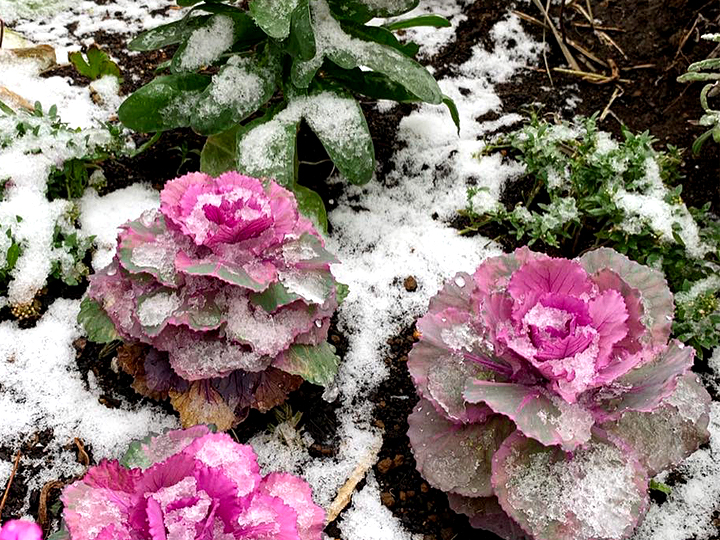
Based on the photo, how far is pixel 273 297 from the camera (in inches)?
61.8

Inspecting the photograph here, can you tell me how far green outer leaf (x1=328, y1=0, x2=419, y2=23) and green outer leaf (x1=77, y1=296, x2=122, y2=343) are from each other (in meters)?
1.00

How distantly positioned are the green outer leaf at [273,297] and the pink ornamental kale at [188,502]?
313 mm

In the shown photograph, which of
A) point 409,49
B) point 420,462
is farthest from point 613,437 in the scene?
point 409,49

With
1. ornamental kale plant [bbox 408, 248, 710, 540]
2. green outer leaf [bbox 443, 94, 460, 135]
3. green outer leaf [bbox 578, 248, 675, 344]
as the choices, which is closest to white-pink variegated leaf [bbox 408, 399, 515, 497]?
ornamental kale plant [bbox 408, 248, 710, 540]

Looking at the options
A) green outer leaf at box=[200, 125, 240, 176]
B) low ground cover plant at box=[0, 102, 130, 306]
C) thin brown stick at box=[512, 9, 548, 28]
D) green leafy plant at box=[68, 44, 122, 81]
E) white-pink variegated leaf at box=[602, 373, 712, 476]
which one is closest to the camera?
white-pink variegated leaf at box=[602, 373, 712, 476]

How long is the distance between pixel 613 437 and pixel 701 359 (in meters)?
0.50

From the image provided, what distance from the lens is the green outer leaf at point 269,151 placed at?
1953 mm

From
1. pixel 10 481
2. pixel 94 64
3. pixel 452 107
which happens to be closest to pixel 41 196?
pixel 94 64

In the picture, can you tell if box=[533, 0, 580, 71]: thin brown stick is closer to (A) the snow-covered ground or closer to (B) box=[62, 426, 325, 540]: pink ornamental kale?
(A) the snow-covered ground

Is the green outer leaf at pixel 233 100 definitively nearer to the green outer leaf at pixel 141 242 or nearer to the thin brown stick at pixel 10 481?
the green outer leaf at pixel 141 242

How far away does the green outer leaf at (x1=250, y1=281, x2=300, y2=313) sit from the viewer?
1.57 m

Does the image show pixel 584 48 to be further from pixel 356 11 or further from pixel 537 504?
pixel 537 504

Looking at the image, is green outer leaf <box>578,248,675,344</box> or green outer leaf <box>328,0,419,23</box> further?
green outer leaf <box>328,0,419,23</box>

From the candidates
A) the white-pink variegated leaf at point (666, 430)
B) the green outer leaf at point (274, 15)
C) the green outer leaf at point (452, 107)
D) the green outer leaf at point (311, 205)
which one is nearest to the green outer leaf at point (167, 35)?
the green outer leaf at point (274, 15)
